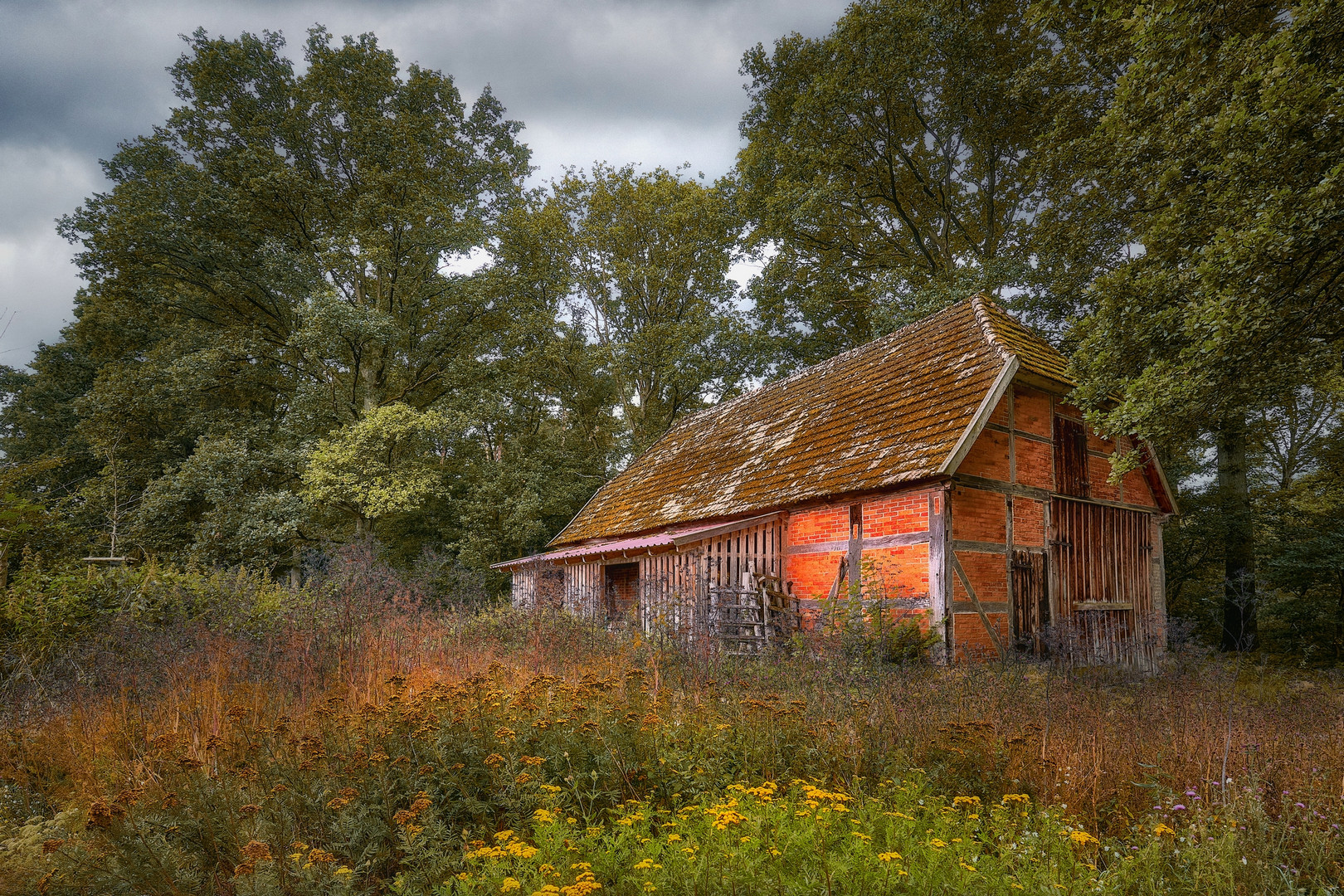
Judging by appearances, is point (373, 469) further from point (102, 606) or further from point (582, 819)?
point (582, 819)

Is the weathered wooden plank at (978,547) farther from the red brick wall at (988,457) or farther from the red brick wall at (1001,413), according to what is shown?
the red brick wall at (1001,413)

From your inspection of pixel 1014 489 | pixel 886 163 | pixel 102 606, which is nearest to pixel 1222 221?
pixel 1014 489

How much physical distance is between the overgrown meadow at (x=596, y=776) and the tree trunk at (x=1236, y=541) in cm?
844

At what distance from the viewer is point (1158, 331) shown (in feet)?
26.9

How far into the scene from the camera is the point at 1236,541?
558 inches

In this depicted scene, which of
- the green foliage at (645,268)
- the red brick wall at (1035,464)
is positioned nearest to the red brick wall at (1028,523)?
the red brick wall at (1035,464)

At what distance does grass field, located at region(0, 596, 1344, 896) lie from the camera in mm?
2697

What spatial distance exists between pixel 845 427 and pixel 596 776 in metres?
9.11

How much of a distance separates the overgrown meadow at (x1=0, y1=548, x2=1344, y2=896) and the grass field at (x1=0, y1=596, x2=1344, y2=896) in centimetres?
2

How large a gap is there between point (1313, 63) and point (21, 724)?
12834 millimetres

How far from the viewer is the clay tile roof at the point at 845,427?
31.6ft

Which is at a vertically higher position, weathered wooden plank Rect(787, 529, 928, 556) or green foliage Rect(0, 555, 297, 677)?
weathered wooden plank Rect(787, 529, 928, 556)

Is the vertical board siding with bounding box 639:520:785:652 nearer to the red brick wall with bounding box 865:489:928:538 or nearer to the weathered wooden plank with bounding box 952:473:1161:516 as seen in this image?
the red brick wall with bounding box 865:489:928:538

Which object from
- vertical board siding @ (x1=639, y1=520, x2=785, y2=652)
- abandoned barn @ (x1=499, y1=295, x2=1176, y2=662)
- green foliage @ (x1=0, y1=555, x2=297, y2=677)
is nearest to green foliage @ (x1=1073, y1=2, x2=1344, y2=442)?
abandoned barn @ (x1=499, y1=295, x2=1176, y2=662)
